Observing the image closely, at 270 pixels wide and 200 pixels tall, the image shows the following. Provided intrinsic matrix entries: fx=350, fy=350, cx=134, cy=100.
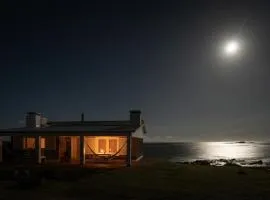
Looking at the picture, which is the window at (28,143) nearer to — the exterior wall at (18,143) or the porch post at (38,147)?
the exterior wall at (18,143)

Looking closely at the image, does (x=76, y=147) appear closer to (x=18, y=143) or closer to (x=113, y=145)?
(x=113, y=145)

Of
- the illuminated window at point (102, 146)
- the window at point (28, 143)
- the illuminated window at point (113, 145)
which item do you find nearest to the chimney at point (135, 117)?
the illuminated window at point (113, 145)

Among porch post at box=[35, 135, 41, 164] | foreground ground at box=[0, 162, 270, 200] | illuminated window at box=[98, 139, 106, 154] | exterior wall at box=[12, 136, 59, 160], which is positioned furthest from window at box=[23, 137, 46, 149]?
foreground ground at box=[0, 162, 270, 200]

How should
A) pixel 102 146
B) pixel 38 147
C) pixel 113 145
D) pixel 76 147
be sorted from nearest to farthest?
pixel 38 147 → pixel 113 145 → pixel 102 146 → pixel 76 147

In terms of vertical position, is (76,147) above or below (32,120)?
below

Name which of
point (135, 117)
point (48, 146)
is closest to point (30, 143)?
point (48, 146)

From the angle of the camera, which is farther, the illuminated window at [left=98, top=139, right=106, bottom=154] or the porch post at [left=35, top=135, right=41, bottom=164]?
the illuminated window at [left=98, top=139, right=106, bottom=154]

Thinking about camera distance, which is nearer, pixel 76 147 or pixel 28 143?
pixel 28 143

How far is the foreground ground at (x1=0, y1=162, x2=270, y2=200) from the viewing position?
1653cm

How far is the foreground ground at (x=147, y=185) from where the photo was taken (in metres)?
16.5

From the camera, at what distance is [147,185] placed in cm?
1911

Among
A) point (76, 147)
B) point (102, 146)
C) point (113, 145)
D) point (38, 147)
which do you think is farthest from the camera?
point (76, 147)

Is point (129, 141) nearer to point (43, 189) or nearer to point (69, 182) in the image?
point (69, 182)

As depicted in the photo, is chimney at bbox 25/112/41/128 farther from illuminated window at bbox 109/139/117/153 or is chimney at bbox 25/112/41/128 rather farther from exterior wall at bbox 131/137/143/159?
exterior wall at bbox 131/137/143/159
